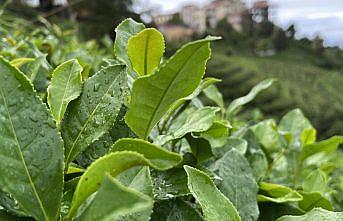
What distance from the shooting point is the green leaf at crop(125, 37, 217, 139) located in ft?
1.09

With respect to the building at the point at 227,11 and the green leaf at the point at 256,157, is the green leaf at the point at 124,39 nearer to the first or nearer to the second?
the green leaf at the point at 256,157

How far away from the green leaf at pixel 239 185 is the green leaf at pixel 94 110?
0.16 meters

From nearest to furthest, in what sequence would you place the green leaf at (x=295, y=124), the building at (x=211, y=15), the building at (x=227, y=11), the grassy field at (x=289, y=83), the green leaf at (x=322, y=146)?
the green leaf at (x=322, y=146), the green leaf at (x=295, y=124), the grassy field at (x=289, y=83), the building at (x=211, y=15), the building at (x=227, y=11)

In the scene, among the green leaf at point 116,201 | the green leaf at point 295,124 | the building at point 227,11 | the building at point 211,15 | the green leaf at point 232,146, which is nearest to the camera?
the green leaf at point 116,201

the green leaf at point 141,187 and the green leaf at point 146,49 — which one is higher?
the green leaf at point 146,49

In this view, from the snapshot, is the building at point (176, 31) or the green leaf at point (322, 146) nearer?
the green leaf at point (322, 146)

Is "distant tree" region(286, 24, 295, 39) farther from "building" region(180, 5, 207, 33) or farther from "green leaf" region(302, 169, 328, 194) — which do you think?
"green leaf" region(302, 169, 328, 194)

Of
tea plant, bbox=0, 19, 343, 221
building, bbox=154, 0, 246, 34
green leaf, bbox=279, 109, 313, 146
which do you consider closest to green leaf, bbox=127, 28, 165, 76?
tea plant, bbox=0, 19, 343, 221

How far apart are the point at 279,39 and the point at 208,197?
15263mm

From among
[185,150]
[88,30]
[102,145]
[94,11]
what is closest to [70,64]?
[102,145]

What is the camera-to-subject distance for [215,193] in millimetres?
361

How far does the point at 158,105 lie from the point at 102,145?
8 cm

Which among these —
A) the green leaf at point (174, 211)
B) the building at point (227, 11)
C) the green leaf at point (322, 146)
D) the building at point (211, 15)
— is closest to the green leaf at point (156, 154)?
the green leaf at point (174, 211)

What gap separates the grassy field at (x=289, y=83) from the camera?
1123 cm
